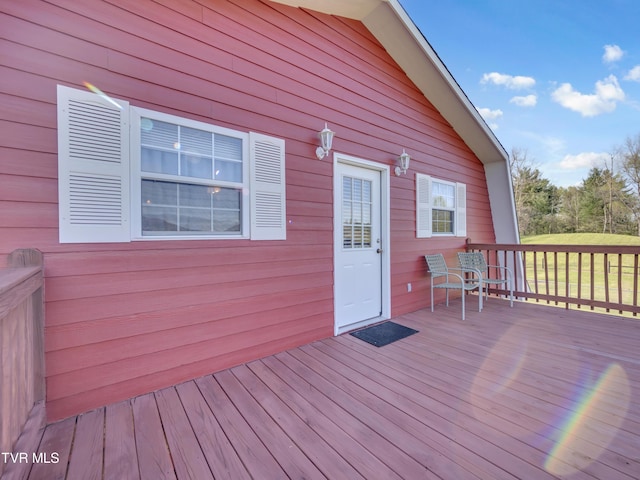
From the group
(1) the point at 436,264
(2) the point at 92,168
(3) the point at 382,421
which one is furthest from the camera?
(1) the point at 436,264

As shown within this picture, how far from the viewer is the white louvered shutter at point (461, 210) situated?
5074 millimetres

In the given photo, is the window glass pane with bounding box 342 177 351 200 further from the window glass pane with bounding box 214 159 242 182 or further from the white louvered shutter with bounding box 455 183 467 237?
the white louvered shutter with bounding box 455 183 467 237

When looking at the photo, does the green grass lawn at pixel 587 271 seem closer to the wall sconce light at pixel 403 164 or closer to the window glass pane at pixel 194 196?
the wall sconce light at pixel 403 164

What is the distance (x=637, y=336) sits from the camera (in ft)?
9.80

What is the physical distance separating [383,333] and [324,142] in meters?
2.32

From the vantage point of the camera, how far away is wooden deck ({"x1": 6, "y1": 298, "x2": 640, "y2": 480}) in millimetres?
1352

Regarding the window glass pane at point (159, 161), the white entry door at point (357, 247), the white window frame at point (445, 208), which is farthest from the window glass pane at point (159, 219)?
the white window frame at point (445, 208)

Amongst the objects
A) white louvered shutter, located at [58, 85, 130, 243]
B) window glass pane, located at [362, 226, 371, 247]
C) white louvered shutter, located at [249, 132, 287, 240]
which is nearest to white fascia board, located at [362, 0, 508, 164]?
white louvered shutter, located at [249, 132, 287, 240]

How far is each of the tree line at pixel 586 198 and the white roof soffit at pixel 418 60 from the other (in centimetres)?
1293

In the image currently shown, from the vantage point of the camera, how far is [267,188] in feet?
8.70

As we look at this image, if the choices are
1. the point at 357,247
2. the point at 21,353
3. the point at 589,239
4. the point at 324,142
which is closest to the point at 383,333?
the point at 357,247

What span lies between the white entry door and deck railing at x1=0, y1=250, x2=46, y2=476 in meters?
2.45

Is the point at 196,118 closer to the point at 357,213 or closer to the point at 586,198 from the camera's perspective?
the point at 357,213

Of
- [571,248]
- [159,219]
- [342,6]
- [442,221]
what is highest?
[342,6]
